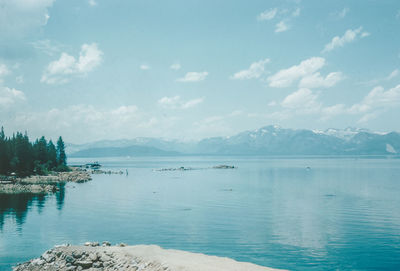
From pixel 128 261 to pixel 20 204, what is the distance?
52779mm

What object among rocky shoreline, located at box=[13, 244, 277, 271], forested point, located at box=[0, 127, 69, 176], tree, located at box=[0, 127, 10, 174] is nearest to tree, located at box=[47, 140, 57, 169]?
forested point, located at box=[0, 127, 69, 176]

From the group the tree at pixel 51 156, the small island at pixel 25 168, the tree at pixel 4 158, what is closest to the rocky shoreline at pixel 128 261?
the small island at pixel 25 168

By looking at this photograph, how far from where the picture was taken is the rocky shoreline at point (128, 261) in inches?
987

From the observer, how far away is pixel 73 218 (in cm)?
Answer: 5678

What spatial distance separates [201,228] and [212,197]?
36431 mm

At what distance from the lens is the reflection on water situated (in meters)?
56.1

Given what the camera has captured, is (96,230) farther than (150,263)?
Yes

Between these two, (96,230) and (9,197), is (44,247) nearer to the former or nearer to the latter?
(96,230)

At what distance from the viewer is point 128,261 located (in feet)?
90.8

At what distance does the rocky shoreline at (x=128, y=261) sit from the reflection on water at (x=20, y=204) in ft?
73.7

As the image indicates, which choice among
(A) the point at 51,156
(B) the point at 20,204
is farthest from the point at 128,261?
(A) the point at 51,156

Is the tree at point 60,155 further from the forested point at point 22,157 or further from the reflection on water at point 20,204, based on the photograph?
the reflection on water at point 20,204

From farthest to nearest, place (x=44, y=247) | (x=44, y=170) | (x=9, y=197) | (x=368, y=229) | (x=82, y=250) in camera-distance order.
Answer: (x=44, y=170)
(x=9, y=197)
(x=368, y=229)
(x=44, y=247)
(x=82, y=250)

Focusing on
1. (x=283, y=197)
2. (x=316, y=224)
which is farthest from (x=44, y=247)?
(x=283, y=197)
